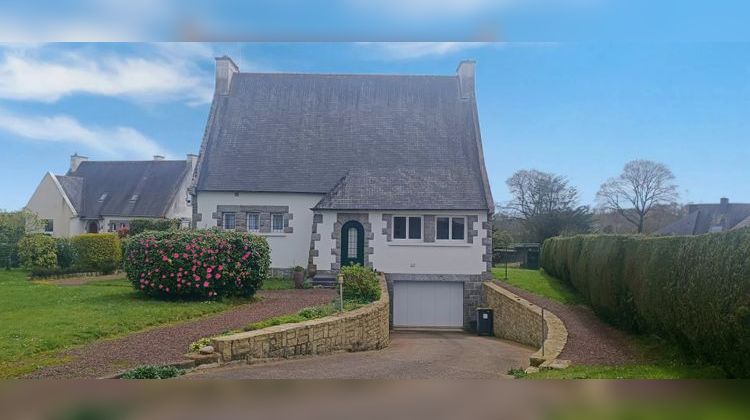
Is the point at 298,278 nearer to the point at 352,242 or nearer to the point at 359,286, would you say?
the point at 352,242

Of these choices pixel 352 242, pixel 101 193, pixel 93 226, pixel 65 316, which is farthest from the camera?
pixel 352 242

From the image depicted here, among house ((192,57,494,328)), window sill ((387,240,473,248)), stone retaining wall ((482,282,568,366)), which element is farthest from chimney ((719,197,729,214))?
window sill ((387,240,473,248))

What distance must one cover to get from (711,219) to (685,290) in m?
1.18

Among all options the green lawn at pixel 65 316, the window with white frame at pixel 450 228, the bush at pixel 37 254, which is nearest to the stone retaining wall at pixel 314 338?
the green lawn at pixel 65 316

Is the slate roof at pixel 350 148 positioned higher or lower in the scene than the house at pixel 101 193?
higher

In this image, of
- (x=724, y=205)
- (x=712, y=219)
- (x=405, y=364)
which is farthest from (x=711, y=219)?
(x=405, y=364)

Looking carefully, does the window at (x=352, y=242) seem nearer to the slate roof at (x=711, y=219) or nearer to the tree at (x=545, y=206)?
the tree at (x=545, y=206)

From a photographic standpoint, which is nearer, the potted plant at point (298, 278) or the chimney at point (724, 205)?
the chimney at point (724, 205)

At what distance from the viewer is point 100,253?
67.4 feet

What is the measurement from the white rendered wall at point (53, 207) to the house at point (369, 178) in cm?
925

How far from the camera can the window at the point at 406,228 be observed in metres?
20.8

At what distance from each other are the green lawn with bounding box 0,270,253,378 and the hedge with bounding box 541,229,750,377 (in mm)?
8477

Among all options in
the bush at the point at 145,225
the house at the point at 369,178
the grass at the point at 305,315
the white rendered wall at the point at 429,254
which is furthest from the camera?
the white rendered wall at the point at 429,254

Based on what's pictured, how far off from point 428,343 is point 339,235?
7.87 m
